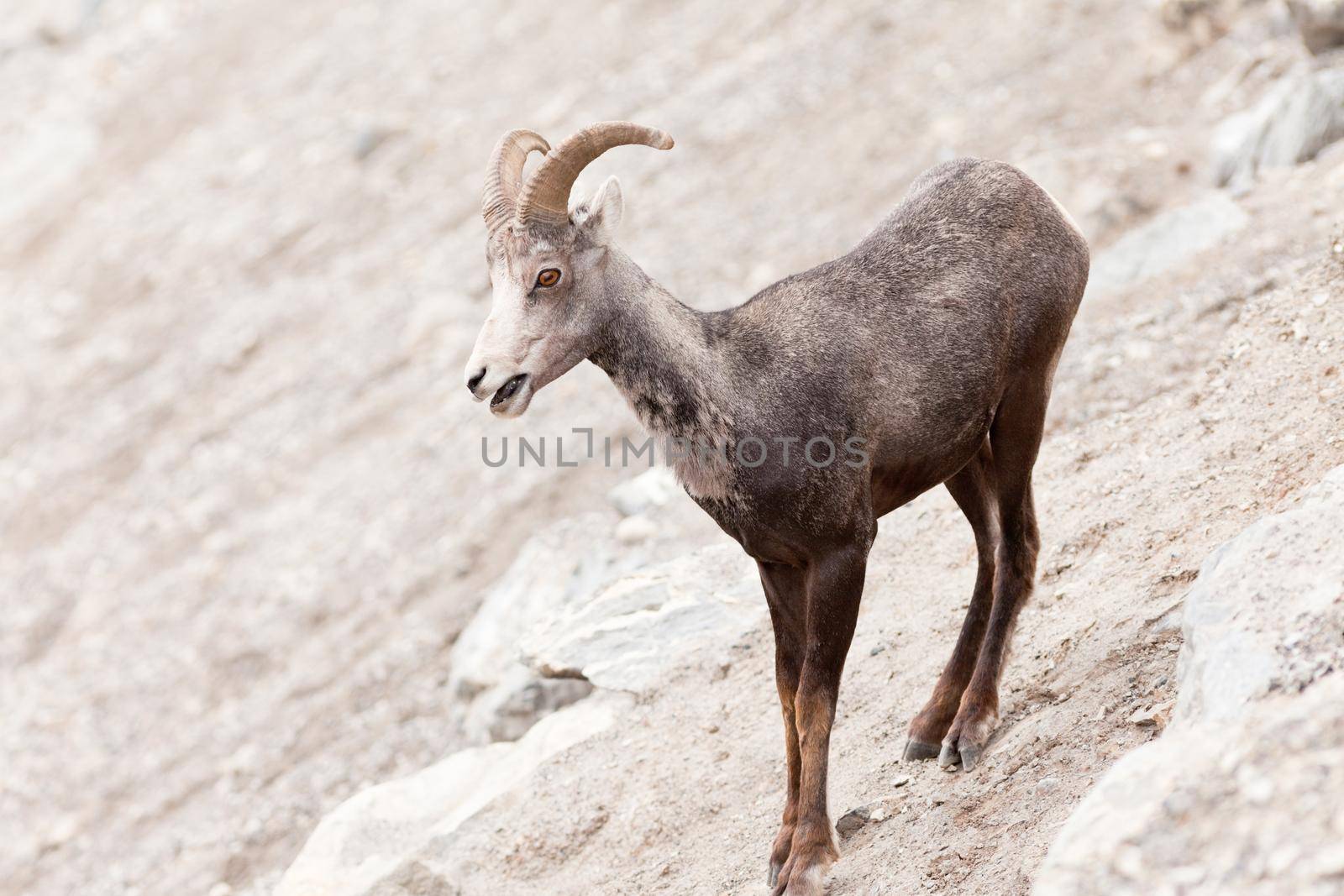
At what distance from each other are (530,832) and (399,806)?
1.48m

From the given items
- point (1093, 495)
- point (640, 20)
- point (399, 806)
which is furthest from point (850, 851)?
point (640, 20)

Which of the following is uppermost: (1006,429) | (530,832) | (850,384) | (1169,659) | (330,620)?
(850,384)

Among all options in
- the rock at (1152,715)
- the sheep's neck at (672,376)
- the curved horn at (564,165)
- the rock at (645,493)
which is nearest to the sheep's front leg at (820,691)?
the sheep's neck at (672,376)

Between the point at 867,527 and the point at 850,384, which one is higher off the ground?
the point at 850,384

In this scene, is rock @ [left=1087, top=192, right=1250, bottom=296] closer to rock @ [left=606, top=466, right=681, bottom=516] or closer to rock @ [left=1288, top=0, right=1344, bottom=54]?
rock @ [left=1288, top=0, right=1344, bottom=54]

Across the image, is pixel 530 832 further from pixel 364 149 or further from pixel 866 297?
pixel 364 149

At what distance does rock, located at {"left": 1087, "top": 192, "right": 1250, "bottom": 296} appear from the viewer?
11.7 metres

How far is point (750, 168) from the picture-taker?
17703mm

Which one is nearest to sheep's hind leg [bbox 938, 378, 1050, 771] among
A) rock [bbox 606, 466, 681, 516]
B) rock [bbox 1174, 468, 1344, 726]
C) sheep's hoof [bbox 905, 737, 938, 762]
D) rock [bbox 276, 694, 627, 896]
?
sheep's hoof [bbox 905, 737, 938, 762]

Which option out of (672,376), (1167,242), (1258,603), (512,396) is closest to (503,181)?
A: (512,396)

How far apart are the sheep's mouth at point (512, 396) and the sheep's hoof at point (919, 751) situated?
2674mm

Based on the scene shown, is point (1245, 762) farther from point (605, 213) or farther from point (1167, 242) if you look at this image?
point (1167, 242)

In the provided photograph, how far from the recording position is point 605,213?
6.12m
